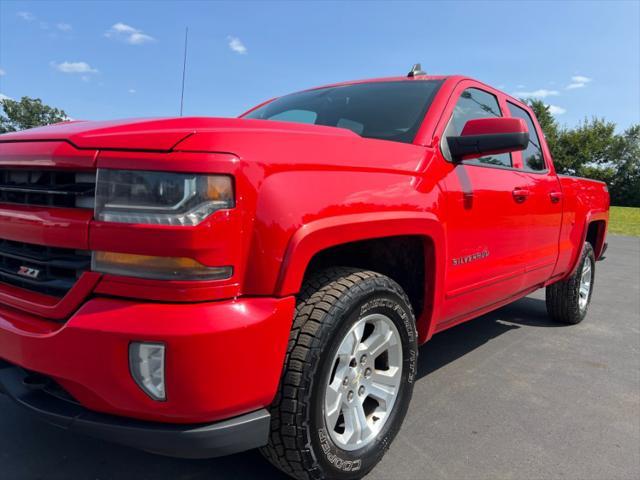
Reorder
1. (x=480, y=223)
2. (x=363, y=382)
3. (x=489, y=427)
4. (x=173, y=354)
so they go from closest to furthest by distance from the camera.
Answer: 1. (x=173, y=354)
2. (x=363, y=382)
3. (x=489, y=427)
4. (x=480, y=223)

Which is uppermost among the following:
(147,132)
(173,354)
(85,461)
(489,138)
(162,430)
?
(489,138)

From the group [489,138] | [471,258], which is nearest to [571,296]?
[471,258]

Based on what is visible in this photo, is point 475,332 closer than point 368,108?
No

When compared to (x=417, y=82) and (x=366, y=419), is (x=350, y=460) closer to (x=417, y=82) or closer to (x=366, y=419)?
(x=366, y=419)

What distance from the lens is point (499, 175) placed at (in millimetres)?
2939

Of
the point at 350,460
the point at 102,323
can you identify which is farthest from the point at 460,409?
the point at 102,323

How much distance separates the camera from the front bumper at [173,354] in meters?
1.42

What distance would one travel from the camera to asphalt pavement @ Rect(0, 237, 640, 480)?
2.10m

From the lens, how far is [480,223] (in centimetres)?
268

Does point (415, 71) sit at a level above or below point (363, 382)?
above

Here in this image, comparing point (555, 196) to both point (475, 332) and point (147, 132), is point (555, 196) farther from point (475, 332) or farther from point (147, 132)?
point (147, 132)

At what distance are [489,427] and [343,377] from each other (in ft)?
3.60

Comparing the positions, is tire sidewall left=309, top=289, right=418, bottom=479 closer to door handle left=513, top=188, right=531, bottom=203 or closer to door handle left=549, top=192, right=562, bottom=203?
door handle left=513, top=188, right=531, bottom=203

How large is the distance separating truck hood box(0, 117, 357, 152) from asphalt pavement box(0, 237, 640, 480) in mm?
1360
